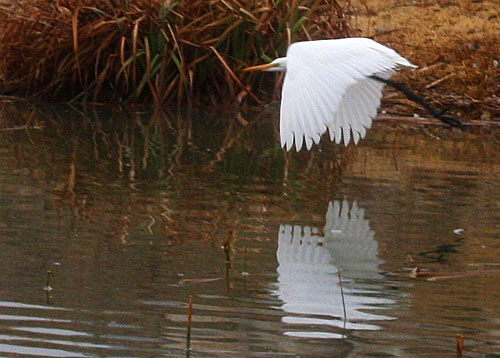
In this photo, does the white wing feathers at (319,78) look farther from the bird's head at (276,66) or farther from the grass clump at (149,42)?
the grass clump at (149,42)

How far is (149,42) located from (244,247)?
5.35m

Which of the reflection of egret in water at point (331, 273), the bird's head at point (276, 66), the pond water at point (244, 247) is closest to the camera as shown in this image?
the pond water at point (244, 247)

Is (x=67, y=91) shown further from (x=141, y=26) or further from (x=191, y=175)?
(x=191, y=175)

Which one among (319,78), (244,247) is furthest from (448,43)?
(244,247)

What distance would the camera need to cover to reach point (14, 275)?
12.1 ft

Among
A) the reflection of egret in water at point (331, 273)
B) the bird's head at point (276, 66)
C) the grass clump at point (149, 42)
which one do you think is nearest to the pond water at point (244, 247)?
the reflection of egret in water at point (331, 273)

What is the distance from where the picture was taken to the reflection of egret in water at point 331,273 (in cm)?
329

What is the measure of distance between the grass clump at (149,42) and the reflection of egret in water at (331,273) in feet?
14.4

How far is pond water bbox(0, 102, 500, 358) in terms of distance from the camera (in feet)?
10.1

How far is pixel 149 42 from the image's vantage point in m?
9.34

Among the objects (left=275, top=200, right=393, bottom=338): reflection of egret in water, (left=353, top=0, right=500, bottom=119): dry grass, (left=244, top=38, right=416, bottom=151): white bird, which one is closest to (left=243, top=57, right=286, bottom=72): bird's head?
(left=244, top=38, right=416, bottom=151): white bird

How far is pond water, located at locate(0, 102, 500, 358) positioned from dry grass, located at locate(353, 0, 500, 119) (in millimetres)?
1815

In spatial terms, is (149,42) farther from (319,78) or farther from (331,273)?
(331,273)

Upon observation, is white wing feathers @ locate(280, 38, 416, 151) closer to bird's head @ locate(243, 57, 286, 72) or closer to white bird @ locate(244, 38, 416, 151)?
white bird @ locate(244, 38, 416, 151)
